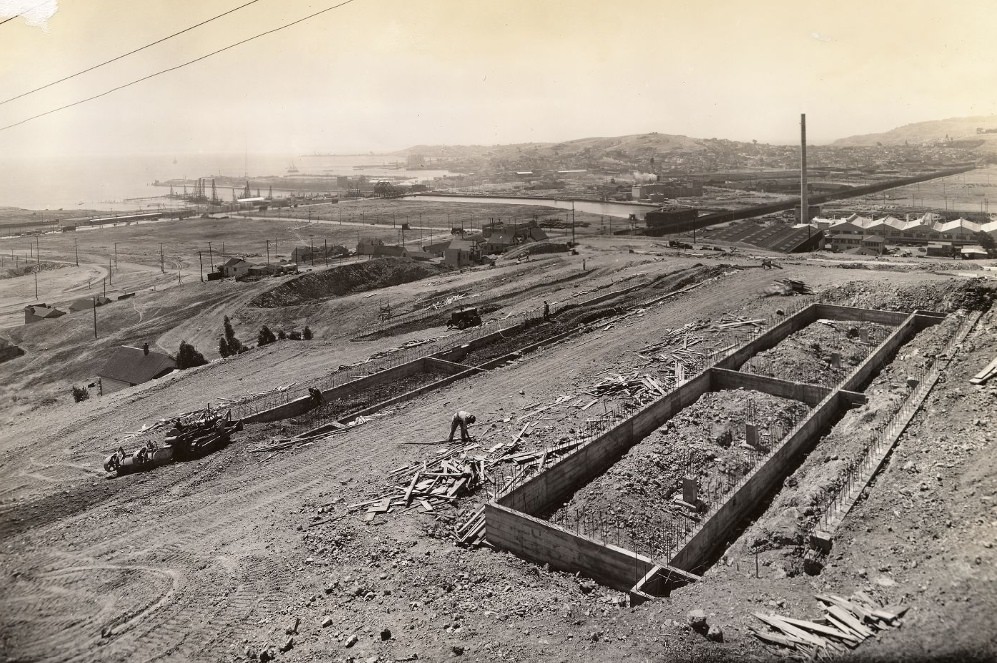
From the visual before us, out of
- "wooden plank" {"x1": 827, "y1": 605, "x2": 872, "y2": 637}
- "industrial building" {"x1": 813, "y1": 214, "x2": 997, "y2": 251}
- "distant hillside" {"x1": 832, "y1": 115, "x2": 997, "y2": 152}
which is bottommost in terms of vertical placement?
"wooden plank" {"x1": 827, "y1": 605, "x2": 872, "y2": 637}

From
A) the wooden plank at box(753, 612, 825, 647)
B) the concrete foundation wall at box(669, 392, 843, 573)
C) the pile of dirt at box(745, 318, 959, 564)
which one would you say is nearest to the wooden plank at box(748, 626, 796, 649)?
the wooden plank at box(753, 612, 825, 647)

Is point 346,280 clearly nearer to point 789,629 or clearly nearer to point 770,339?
point 770,339

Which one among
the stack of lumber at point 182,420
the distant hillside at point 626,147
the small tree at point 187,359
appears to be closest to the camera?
the stack of lumber at point 182,420

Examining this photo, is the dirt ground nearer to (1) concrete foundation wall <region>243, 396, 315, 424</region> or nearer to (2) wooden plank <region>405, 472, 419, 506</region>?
(2) wooden plank <region>405, 472, 419, 506</region>

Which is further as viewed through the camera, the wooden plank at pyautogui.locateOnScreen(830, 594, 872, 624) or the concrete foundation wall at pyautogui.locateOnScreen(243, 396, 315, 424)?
the concrete foundation wall at pyautogui.locateOnScreen(243, 396, 315, 424)

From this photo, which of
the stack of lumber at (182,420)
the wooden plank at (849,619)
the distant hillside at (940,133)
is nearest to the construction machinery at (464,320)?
the stack of lumber at (182,420)

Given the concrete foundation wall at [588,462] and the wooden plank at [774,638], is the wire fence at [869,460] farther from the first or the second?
the concrete foundation wall at [588,462]

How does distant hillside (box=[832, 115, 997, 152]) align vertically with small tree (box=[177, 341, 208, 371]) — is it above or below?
above

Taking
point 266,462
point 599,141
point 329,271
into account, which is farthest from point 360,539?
point 599,141
